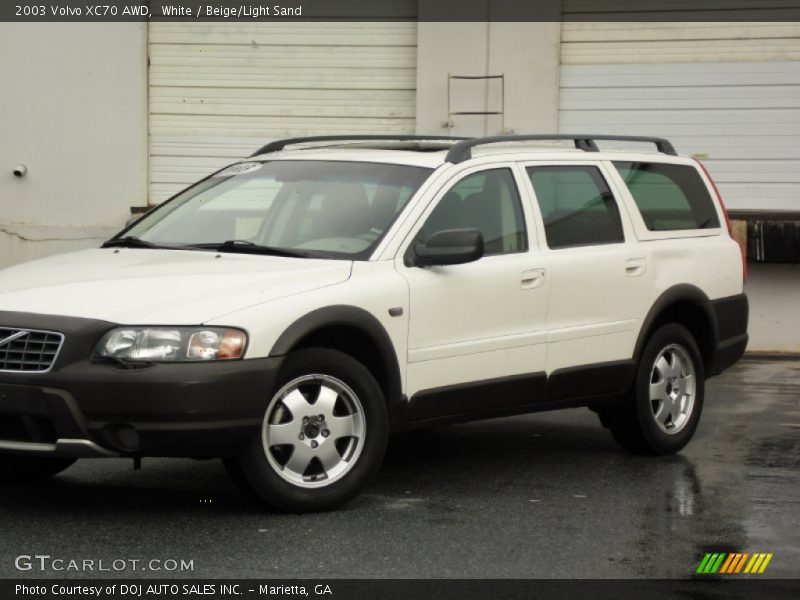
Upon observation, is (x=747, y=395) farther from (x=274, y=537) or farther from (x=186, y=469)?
(x=274, y=537)

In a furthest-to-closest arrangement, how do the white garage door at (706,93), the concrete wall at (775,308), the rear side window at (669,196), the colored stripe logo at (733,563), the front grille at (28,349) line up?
the white garage door at (706,93) < the concrete wall at (775,308) < the rear side window at (669,196) < the front grille at (28,349) < the colored stripe logo at (733,563)

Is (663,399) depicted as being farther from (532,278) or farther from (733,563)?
(733,563)

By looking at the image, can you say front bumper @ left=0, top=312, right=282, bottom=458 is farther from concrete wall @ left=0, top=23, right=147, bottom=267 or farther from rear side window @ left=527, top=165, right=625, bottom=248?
concrete wall @ left=0, top=23, right=147, bottom=267

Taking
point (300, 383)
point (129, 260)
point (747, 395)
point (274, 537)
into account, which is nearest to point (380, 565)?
point (274, 537)

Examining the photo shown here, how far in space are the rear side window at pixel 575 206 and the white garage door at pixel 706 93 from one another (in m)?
6.37

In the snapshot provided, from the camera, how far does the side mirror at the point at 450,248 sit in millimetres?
7137

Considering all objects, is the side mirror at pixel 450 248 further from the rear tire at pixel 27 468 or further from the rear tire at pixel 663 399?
the rear tire at pixel 27 468

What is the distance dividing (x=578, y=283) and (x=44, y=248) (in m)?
8.29

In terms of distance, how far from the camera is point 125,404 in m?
6.23

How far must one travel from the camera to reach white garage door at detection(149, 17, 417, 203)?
49.4 ft

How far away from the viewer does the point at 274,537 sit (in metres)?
6.36
